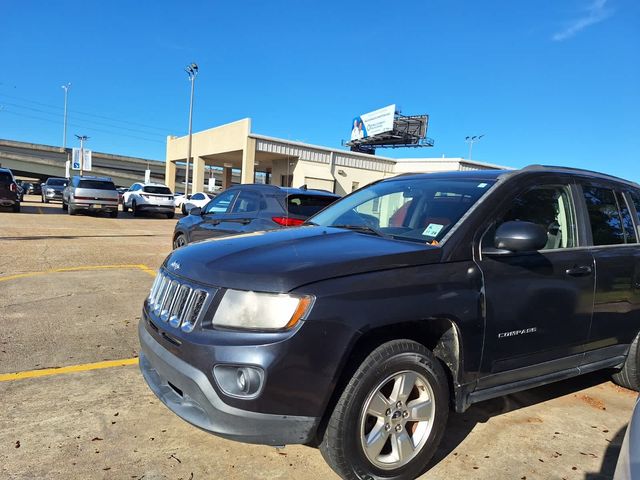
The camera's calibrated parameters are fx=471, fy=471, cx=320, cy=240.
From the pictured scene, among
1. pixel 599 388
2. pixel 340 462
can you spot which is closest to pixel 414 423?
pixel 340 462

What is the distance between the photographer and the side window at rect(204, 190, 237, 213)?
7.96m

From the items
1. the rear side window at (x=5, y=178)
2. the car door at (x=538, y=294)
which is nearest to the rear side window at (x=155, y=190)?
the rear side window at (x=5, y=178)

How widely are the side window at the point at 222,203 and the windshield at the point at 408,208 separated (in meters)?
4.00

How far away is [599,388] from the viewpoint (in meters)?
4.33

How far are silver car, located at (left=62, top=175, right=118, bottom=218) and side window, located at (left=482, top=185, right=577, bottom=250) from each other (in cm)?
2005

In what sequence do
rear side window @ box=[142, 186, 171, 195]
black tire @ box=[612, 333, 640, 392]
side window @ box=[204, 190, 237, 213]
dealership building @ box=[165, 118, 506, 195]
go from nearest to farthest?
black tire @ box=[612, 333, 640, 392], side window @ box=[204, 190, 237, 213], rear side window @ box=[142, 186, 171, 195], dealership building @ box=[165, 118, 506, 195]

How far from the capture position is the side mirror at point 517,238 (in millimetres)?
2809

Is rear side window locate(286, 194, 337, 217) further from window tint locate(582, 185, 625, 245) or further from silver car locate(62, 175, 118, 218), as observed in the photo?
silver car locate(62, 175, 118, 218)

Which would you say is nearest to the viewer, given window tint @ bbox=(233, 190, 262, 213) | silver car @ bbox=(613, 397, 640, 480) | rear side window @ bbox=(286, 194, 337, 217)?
silver car @ bbox=(613, 397, 640, 480)

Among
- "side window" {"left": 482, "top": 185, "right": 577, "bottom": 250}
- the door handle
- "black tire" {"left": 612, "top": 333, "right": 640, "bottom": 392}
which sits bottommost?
"black tire" {"left": 612, "top": 333, "right": 640, "bottom": 392}

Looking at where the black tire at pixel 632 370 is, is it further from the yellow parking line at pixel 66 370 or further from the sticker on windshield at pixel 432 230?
the yellow parking line at pixel 66 370

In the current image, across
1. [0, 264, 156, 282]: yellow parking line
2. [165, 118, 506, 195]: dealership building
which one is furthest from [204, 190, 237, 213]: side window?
[165, 118, 506, 195]: dealership building

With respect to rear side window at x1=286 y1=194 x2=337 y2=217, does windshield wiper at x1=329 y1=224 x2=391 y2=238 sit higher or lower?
lower

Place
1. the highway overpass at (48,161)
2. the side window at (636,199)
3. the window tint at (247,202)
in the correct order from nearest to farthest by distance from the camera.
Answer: the side window at (636,199) < the window tint at (247,202) < the highway overpass at (48,161)
